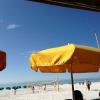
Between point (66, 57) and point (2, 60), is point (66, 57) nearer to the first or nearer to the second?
point (66, 57)

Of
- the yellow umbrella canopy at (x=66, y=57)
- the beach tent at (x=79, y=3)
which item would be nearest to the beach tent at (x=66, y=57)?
the yellow umbrella canopy at (x=66, y=57)

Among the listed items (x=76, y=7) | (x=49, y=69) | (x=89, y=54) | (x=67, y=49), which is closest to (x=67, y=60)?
(x=67, y=49)

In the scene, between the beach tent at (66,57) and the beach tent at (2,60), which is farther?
the beach tent at (66,57)

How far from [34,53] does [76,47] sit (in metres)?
1.10

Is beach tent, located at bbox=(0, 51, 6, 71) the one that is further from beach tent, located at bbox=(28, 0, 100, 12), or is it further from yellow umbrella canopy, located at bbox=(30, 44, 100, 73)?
beach tent, located at bbox=(28, 0, 100, 12)

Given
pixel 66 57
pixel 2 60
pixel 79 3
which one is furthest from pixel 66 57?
pixel 2 60

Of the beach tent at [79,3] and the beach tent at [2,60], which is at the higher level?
the beach tent at [79,3]

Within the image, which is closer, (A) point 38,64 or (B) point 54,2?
(B) point 54,2

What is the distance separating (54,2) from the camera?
541 centimetres

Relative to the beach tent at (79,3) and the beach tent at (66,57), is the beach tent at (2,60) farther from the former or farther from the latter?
the beach tent at (79,3)

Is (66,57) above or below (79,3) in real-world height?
below

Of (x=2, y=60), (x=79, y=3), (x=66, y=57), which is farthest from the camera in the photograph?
(x=66, y=57)

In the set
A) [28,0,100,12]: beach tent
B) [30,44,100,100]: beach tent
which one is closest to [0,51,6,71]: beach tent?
[30,44,100,100]: beach tent

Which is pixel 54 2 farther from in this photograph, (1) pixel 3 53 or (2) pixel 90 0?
(1) pixel 3 53
